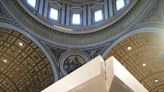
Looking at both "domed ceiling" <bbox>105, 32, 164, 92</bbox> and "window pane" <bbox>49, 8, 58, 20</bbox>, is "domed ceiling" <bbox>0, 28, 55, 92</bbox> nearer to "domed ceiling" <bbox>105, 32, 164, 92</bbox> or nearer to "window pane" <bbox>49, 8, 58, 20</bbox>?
"window pane" <bbox>49, 8, 58, 20</bbox>

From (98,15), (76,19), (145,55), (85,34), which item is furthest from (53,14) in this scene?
(145,55)

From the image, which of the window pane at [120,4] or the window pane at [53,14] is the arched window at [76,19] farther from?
the window pane at [120,4]

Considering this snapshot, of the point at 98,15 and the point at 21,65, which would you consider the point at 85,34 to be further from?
the point at 21,65

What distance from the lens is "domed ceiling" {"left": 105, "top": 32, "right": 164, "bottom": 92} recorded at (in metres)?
14.7

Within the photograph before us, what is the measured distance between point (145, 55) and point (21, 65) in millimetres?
6754

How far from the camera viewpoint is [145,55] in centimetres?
1542

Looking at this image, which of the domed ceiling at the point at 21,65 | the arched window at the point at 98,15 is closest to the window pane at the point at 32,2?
the domed ceiling at the point at 21,65

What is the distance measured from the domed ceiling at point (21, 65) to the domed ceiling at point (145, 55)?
11.8 feet

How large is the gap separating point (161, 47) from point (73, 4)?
6436 millimetres

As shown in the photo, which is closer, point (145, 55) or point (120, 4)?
point (145, 55)

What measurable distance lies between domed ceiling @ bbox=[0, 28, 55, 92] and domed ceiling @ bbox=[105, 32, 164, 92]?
3.60 metres

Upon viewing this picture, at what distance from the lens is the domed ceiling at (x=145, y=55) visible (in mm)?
14664

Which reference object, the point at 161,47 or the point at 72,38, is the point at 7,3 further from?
the point at 161,47

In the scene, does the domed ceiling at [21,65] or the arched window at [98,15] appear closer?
the domed ceiling at [21,65]
